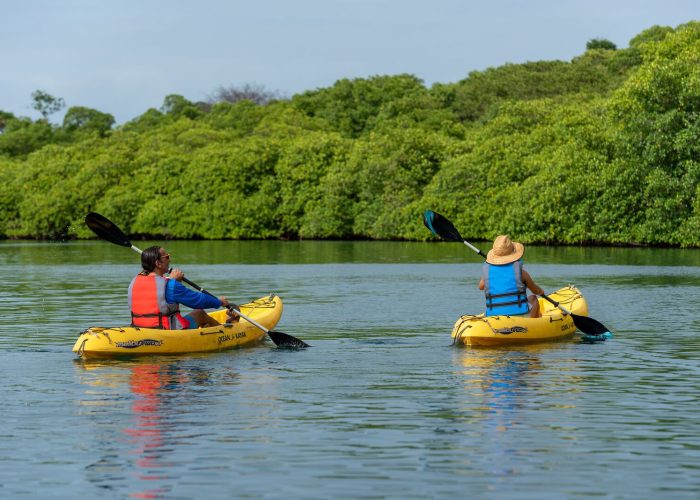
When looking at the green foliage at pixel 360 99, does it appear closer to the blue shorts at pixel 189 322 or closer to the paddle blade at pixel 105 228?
the paddle blade at pixel 105 228

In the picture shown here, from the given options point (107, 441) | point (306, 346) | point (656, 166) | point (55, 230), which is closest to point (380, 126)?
point (55, 230)

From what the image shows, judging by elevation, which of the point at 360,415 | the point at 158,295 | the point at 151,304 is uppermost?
the point at 158,295

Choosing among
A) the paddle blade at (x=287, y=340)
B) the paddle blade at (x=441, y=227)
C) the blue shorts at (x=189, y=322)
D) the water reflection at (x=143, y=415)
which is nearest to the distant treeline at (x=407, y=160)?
the paddle blade at (x=441, y=227)

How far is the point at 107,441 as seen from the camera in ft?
35.7

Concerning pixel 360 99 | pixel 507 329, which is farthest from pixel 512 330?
pixel 360 99

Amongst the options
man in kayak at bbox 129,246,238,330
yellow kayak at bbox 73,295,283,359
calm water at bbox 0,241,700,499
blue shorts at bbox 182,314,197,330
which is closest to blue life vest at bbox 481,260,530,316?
calm water at bbox 0,241,700,499

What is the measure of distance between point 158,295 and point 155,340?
582 mm

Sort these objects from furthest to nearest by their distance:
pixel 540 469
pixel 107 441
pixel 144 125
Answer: pixel 144 125, pixel 107 441, pixel 540 469

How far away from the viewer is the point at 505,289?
17.9 m

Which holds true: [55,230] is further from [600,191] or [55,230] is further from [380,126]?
[600,191]

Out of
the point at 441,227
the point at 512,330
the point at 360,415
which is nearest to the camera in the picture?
the point at 360,415

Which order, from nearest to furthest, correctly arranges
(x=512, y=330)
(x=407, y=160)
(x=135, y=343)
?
(x=135, y=343)
(x=512, y=330)
(x=407, y=160)

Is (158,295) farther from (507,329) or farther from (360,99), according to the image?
(360,99)

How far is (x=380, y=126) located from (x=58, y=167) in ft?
85.4
